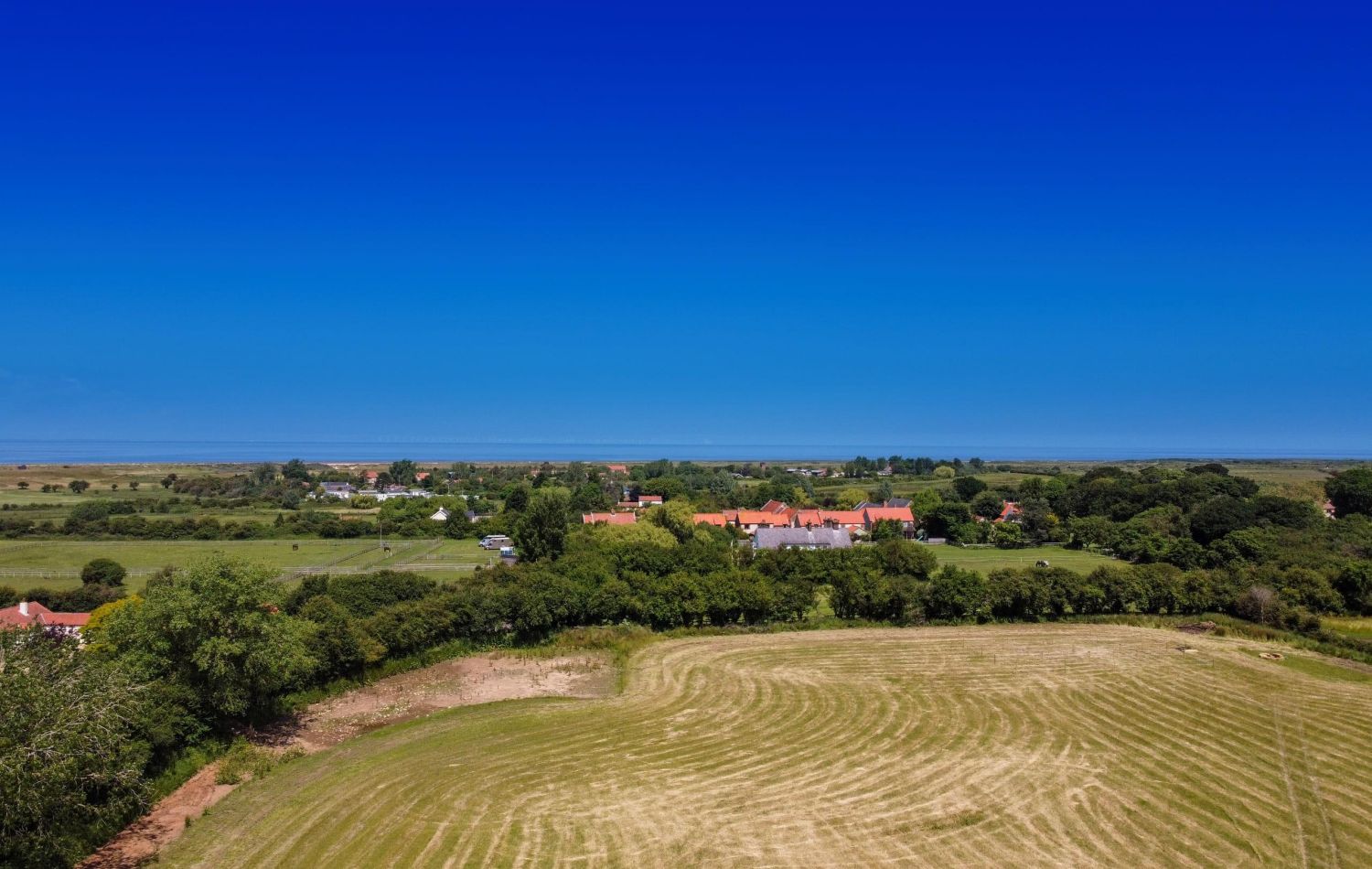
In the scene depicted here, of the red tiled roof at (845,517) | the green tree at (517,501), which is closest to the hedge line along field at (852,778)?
the red tiled roof at (845,517)

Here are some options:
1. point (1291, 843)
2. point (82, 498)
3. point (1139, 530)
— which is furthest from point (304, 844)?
point (82, 498)

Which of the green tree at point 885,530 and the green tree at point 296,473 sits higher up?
the green tree at point 296,473

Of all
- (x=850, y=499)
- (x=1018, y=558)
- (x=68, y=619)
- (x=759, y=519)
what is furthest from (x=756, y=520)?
(x=68, y=619)

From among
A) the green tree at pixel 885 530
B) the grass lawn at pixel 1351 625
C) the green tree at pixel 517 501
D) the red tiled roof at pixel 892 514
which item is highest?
the green tree at pixel 517 501

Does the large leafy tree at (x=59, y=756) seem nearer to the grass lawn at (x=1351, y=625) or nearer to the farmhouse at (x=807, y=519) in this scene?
the grass lawn at (x=1351, y=625)

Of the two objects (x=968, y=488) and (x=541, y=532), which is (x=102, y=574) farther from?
(x=968, y=488)

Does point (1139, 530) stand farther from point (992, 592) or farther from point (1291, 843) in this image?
point (1291, 843)
